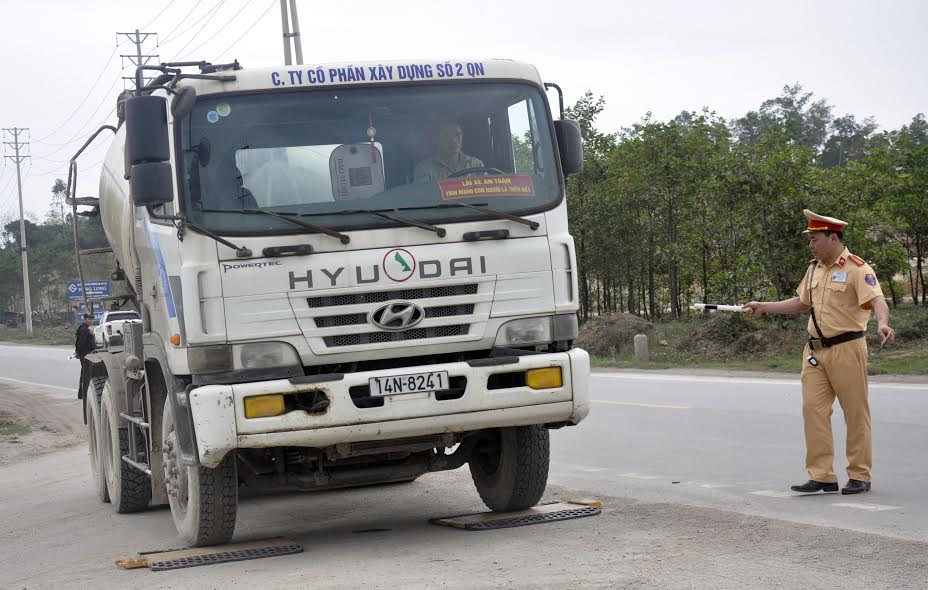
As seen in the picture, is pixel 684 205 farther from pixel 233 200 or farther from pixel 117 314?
pixel 233 200

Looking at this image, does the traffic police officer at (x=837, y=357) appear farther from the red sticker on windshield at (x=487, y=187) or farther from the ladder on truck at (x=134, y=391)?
the ladder on truck at (x=134, y=391)

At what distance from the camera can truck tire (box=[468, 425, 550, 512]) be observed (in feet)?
26.4

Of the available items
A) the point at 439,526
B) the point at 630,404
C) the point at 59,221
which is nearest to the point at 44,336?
the point at 59,221

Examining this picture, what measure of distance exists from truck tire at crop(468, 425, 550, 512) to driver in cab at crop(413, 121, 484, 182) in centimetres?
188

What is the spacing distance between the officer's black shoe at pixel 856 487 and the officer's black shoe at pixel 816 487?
0.07 m

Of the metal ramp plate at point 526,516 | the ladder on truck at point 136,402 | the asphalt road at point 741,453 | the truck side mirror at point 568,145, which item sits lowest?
the asphalt road at point 741,453

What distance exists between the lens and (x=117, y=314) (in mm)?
10773

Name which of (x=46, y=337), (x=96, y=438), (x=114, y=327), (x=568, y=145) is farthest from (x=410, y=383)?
(x=46, y=337)

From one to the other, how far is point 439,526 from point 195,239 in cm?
266

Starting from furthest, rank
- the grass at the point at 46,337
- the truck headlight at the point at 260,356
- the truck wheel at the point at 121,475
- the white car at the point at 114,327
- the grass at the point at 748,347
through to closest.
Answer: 1. the grass at the point at 46,337
2. the grass at the point at 748,347
3. the white car at the point at 114,327
4. the truck wheel at the point at 121,475
5. the truck headlight at the point at 260,356

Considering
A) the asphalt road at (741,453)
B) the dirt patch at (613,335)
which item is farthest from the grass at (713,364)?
the asphalt road at (741,453)

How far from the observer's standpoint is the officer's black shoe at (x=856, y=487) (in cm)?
812

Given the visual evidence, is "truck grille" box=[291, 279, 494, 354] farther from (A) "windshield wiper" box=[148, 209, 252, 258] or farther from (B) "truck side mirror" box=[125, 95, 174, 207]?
(B) "truck side mirror" box=[125, 95, 174, 207]

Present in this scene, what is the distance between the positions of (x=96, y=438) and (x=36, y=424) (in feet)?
34.0
